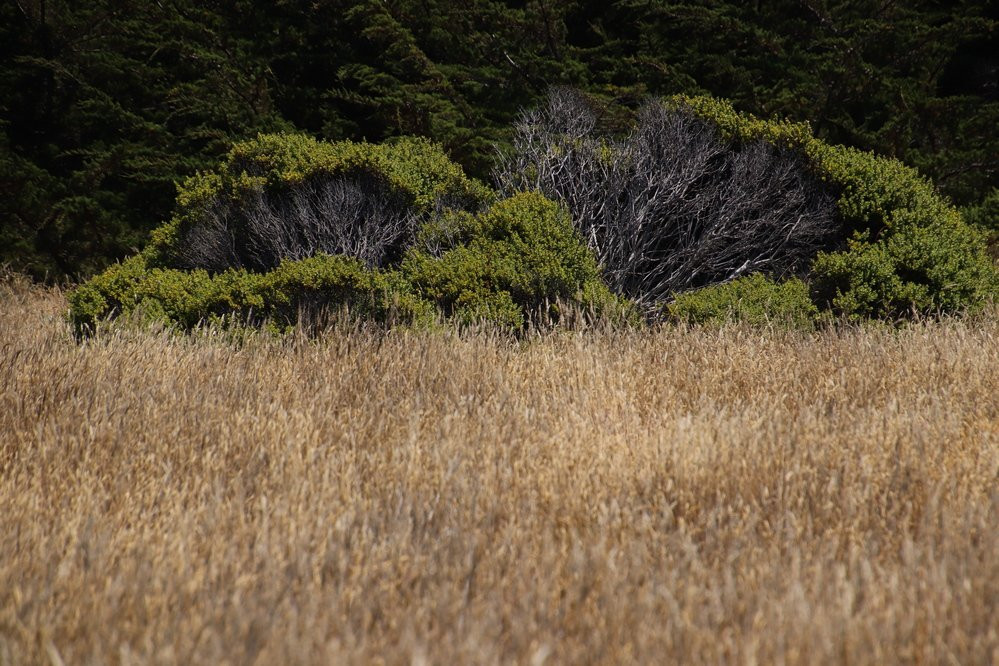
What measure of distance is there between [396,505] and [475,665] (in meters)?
1.05

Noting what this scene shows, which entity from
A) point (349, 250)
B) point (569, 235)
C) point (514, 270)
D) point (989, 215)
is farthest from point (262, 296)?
point (989, 215)

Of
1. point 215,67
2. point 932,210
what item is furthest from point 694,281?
point 215,67

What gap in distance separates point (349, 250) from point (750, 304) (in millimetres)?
3845

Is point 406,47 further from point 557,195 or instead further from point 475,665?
point 475,665

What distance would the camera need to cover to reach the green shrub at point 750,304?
691 cm

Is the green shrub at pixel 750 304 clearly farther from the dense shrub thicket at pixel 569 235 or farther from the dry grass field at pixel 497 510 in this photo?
the dry grass field at pixel 497 510

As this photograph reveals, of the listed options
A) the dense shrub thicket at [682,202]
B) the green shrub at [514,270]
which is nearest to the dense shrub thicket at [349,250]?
the green shrub at [514,270]

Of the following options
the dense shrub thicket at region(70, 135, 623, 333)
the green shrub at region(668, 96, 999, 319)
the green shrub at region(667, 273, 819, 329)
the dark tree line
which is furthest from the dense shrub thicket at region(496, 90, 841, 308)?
the dark tree line

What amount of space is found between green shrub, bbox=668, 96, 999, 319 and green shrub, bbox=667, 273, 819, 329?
13.7 inches

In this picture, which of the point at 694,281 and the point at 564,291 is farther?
the point at 694,281

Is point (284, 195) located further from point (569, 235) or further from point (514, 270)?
point (569, 235)

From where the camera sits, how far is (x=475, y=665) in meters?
1.87

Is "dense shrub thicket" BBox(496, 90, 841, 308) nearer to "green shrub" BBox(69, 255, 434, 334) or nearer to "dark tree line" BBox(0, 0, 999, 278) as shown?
"green shrub" BBox(69, 255, 434, 334)

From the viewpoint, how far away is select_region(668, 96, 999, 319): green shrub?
713cm
